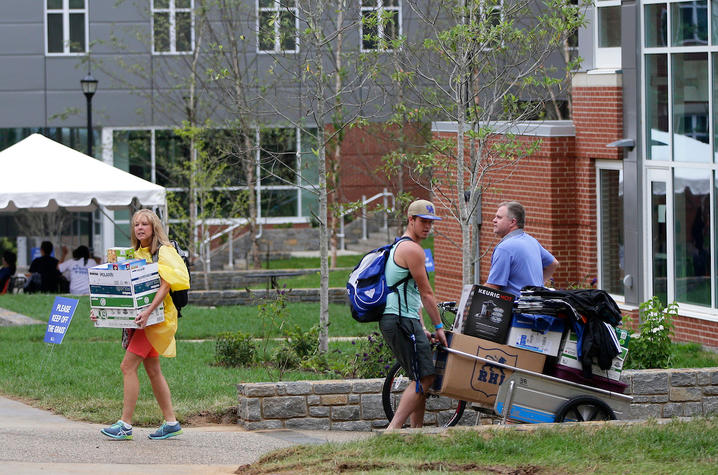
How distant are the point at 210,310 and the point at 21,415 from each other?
1017 cm

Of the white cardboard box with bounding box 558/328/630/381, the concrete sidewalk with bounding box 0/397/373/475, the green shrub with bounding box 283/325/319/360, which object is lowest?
the concrete sidewalk with bounding box 0/397/373/475

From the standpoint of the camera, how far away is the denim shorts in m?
8.09

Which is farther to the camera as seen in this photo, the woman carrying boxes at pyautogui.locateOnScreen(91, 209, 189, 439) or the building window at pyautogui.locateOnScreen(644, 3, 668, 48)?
the building window at pyautogui.locateOnScreen(644, 3, 668, 48)

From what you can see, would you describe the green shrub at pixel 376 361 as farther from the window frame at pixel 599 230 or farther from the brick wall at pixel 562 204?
the window frame at pixel 599 230

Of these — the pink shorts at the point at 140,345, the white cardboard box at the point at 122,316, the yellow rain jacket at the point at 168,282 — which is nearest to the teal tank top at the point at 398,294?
the yellow rain jacket at the point at 168,282

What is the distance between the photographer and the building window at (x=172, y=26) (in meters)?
29.3

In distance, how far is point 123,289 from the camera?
27.6 ft

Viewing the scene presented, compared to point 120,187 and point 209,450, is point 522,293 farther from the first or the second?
point 120,187

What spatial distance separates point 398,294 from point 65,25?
89.2 ft

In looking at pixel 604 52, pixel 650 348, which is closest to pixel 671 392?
pixel 650 348

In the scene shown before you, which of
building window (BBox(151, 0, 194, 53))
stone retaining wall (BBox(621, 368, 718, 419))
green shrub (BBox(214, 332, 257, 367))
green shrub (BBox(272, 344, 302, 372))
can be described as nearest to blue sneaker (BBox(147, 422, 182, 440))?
green shrub (BBox(272, 344, 302, 372))

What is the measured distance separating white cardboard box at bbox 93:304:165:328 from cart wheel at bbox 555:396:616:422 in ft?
9.97

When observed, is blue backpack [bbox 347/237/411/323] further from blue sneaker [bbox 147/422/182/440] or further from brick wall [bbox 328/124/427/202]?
brick wall [bbox 328/124/427/202]

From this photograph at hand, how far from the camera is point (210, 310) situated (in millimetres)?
20125
